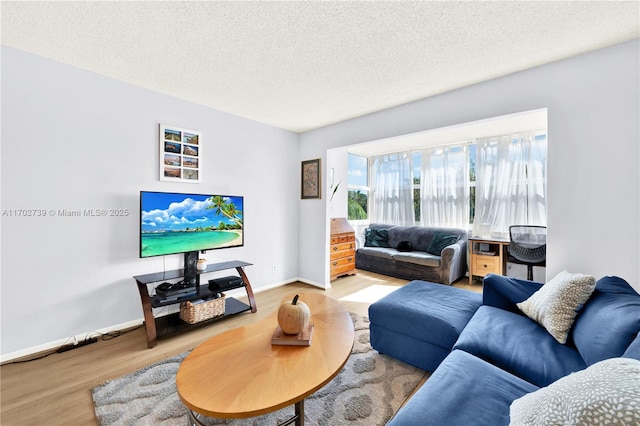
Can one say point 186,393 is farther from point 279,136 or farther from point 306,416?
point 279,136

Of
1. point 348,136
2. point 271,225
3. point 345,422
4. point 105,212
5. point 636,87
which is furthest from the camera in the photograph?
point 271,225

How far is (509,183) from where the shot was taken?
4.28 metres

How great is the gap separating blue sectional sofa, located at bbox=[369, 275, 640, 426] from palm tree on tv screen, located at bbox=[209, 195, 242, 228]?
2.00m

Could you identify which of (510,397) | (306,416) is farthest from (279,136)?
(510,397)

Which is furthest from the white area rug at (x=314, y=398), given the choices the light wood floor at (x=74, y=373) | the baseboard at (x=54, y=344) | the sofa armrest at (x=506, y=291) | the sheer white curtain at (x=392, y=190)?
the sheer white curtain at (x=392, y=190)

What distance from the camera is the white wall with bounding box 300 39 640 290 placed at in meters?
1.98

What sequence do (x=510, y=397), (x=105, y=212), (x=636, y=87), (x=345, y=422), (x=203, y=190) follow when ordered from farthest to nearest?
(x=203, y=190)
(x=105, y=212)
(x=636, y=87)
(x=345, y=422)
(x=510, y=397)

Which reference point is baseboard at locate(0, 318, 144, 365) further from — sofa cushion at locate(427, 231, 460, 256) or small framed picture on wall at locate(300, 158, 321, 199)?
sofa cushion at locate(427, 231, 460, 256)

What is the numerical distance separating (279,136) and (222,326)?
2.78m

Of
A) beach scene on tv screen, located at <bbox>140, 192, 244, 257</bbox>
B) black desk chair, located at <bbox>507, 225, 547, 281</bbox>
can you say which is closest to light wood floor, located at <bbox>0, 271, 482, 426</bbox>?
beach scene on tv screen, located at <bbox>140, 192, 244, 257</bbox>

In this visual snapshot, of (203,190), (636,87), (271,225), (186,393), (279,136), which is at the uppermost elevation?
(279,136)

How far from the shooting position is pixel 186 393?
1.17 metres

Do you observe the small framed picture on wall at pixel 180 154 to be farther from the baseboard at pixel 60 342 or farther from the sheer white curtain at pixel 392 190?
the sheer white curtain at pixel 392 190

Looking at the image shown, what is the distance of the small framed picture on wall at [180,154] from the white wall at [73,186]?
84 millimetres
